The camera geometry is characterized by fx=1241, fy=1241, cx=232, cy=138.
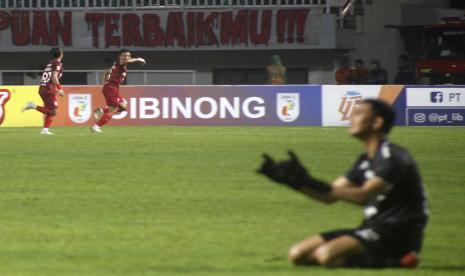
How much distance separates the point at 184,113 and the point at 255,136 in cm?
565

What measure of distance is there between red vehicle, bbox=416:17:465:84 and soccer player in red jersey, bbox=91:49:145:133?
607 inches

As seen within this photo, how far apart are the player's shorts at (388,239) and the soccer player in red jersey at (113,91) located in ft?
66.3

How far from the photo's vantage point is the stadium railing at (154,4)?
45469 millimetres

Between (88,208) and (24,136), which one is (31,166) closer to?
(88,208)

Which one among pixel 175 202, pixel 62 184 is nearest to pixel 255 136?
pixel 62 184

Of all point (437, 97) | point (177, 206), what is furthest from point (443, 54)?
point (177, 206)

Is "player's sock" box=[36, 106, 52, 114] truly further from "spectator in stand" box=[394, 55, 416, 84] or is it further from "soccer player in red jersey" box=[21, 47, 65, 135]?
"spectator in stand" box=[394, 55, 416, 84]

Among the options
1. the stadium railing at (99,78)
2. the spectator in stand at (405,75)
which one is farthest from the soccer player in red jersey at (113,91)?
the spectator in stand at (405,75)

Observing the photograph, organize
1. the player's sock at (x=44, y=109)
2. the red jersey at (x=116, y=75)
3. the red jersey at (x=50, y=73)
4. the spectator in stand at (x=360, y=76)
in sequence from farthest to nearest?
1. the spectator in stand at (x=360, y=76)
2. the red jersey at (x=116, y=75)
3. the player's sock at (x=44, y=109)
4. the red jersey at (x=50, y=73)

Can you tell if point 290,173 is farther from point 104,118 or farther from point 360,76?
point 360,76

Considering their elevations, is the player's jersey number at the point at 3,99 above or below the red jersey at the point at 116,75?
below

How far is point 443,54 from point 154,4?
1078 centimetres

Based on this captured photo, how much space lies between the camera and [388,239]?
389 inches

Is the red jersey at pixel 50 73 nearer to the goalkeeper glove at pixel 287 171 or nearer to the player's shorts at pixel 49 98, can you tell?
the player's shorts at pixel 49 98
